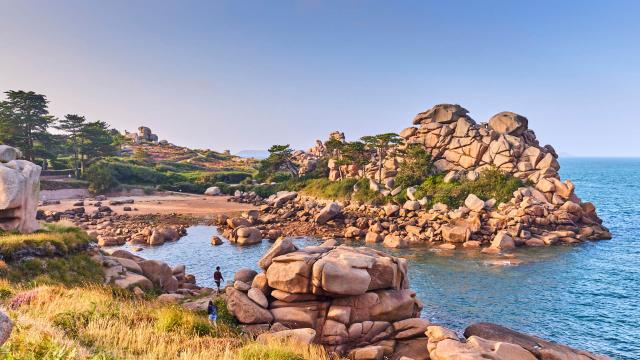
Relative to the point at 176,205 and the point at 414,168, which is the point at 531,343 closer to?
the point at 414,168

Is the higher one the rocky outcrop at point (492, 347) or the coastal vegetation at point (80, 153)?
the coastal vegetation at point (80, 153)

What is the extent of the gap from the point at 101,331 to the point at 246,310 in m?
9.49

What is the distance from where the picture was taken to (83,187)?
85375 mm

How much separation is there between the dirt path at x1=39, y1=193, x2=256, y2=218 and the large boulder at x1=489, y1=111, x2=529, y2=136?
49.9m

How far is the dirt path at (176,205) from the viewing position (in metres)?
68.2

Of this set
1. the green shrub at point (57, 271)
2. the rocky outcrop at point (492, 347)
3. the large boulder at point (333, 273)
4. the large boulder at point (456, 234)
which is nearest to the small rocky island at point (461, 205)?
the large boulder at point (456, 234)

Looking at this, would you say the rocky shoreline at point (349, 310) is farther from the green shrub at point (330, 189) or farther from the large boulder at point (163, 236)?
the green shrub at point (330, 189)

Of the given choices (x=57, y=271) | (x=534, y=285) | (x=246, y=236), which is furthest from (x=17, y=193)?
(x=534, y=285)

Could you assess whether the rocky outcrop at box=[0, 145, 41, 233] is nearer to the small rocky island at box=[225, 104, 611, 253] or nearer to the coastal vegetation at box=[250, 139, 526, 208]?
the small rocky island at box=[225, 104, 611, 253]

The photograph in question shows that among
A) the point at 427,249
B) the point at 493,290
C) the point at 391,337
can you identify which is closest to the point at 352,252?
the point at 391,337

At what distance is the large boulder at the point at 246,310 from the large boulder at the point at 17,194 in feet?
48.1

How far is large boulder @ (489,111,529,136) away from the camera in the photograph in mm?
68812

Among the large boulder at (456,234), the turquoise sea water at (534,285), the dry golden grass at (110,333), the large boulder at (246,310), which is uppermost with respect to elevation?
the dry golden grass at (110,333)

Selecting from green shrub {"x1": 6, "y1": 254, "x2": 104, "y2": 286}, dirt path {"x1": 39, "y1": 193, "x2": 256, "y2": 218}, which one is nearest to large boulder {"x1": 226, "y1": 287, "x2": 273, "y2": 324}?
green shrub {"x1": 6, "y1": 254, "x2": 104, "y2": 286}
